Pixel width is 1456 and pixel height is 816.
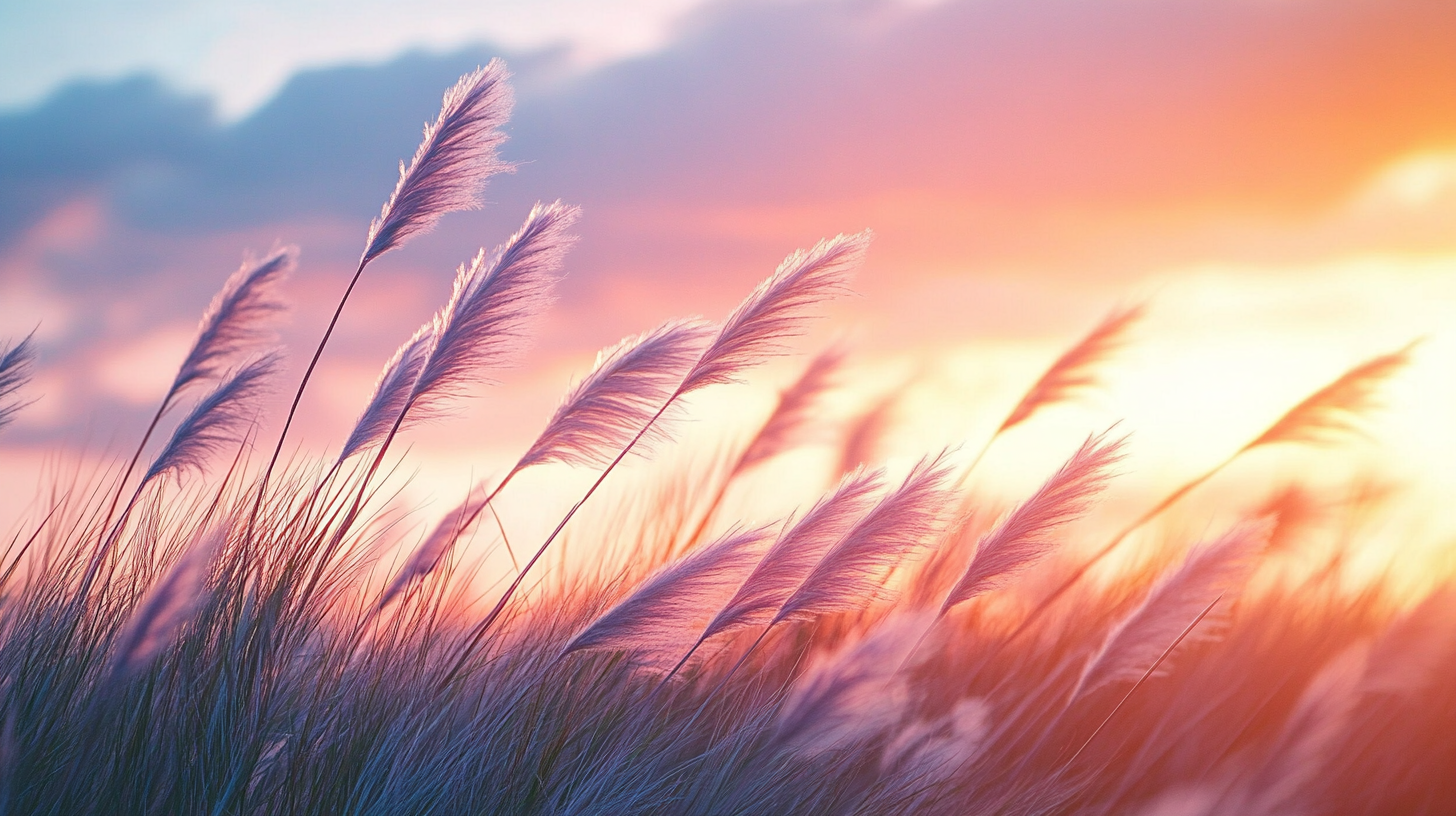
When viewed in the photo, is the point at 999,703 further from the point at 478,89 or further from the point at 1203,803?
the point at 478,89

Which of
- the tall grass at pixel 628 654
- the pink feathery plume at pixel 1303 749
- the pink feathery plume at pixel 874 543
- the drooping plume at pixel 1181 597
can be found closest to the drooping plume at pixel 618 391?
the tall grass at pixel 628 654

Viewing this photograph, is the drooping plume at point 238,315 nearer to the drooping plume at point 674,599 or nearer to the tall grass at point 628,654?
the tall grass at point 628,654

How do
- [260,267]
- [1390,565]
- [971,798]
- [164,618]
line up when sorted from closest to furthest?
[164,618], [971,798], [260,267], [1390,565]

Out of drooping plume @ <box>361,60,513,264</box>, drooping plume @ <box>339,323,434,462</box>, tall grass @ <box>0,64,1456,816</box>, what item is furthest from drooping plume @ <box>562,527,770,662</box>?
drooping plume @ <box>361,60,513,264</box>

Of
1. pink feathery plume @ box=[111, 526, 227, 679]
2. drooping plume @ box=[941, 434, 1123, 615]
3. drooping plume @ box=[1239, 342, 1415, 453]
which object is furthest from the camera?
drooping plume @ box=[1239, 342, 1415, 453]

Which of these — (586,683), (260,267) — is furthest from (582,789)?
(260,267)

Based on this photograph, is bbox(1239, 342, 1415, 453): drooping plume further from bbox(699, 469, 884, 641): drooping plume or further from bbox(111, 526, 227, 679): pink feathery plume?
bbox(111, 526, 227, 679): pink feathery plume

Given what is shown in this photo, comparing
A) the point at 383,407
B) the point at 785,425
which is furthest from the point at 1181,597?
the point at 383,407

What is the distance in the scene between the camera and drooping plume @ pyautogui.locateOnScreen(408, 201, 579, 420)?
2240mm

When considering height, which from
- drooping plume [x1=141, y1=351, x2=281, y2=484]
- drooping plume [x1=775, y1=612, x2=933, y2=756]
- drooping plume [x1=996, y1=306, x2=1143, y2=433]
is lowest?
drooping plume [x1=775, y1=612, x2=933, y2=756]

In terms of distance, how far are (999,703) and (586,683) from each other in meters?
1.32

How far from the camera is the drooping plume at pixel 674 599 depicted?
5.85 feet

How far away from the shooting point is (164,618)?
4.86ft

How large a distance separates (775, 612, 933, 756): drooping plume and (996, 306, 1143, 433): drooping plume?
1623 millimetres
